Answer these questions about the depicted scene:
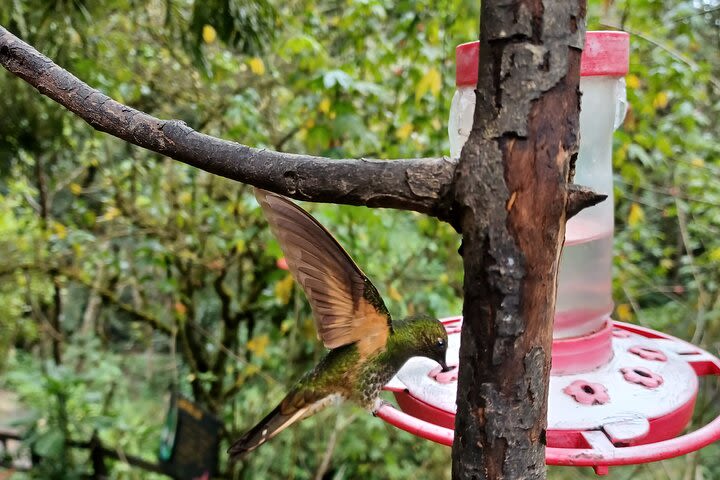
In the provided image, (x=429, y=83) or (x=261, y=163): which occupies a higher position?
(x=429, y=83)

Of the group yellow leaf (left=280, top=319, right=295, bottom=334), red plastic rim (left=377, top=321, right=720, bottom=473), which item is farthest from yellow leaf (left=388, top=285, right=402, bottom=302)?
red plastic rim (left=377, top=321, right=720, bottom=473)

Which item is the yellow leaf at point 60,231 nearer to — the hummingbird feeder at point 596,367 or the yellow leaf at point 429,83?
the yellow leaf at point 429,83

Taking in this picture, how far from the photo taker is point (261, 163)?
0.47 meters

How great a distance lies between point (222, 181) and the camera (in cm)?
298

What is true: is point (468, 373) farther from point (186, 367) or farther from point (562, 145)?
point (186, 367)

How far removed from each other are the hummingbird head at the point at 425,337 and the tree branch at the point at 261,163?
1.27 ft

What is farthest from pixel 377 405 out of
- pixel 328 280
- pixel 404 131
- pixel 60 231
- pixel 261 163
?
pixel 60 231

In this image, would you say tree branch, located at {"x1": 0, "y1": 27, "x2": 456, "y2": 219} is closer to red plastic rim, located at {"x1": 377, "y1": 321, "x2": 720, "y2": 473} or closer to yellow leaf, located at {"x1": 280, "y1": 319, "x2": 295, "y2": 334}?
red plastic rim, located at {"x1": 377, "y1": 321, "x2": 720, "y2": 473}

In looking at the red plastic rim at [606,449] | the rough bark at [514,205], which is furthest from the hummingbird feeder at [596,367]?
the rough bark at [514,205]

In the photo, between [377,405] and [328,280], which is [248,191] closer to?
[377,405]

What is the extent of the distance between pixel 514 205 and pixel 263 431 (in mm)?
603

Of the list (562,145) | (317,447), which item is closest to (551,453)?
(562,145)

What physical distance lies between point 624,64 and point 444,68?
156 centimetres

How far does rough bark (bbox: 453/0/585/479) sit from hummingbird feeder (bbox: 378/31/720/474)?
0.73ft
